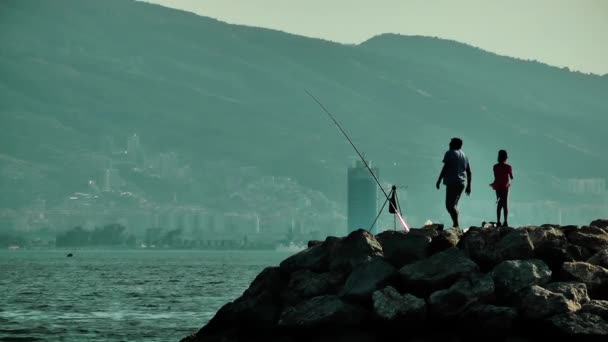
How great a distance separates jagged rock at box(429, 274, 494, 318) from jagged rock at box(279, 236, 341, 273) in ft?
12.6

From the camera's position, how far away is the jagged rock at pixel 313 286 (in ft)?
92.6

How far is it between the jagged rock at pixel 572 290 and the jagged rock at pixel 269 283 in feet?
20.6

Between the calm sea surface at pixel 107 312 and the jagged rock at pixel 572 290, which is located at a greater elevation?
the jagged rock at pixel 572 290

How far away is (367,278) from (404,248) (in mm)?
1470

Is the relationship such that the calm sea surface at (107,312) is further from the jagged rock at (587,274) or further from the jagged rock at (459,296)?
the jagged rock at (587,274)

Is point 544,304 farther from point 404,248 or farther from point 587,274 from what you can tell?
point 404,248

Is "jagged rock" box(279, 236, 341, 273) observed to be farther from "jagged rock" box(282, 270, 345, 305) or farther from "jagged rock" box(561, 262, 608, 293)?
"jagged rock" box(561, 262, 608, 293)

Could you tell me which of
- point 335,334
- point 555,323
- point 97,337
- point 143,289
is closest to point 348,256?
point 335,334

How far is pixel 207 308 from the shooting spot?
56938 mm

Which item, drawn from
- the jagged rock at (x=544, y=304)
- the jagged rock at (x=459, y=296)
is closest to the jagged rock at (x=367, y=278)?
the jagged rock at (x=459, y=296)

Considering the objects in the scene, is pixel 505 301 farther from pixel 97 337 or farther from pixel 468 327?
pixel 97 337

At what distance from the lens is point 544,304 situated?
83.5ft

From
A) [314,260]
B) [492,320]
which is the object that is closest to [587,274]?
[492,320]

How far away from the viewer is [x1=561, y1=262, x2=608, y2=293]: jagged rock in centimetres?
2670
